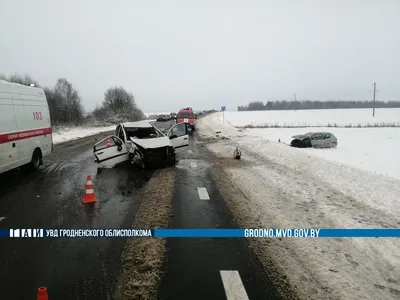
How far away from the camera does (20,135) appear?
997 cm

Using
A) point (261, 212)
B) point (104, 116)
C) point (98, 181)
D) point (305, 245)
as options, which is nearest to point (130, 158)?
point (98, 181)

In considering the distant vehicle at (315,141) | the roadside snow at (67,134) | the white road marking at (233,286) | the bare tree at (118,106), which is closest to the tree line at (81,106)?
the bare tree at (118,106)

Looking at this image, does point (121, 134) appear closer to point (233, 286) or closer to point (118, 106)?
point (233, 286)

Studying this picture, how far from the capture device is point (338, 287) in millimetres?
3832

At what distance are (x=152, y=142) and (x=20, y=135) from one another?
15.1 ft

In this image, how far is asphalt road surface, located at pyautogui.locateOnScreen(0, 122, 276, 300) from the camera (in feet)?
12.3

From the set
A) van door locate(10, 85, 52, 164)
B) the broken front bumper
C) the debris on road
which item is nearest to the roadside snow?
van door locate(10, 85, 52, 164)

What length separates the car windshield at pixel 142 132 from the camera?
43.9ft

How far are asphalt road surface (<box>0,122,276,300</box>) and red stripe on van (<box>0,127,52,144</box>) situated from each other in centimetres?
141

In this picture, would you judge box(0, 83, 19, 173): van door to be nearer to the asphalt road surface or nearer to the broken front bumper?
the asphalt road surface

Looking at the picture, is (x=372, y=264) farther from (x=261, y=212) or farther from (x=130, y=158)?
(x=130, y=158)

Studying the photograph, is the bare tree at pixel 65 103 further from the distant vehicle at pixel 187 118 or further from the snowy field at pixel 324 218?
the snowy field at pixel 324 218

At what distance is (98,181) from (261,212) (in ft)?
18.6

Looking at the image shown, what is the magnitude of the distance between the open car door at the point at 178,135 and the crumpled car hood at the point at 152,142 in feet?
4.05
